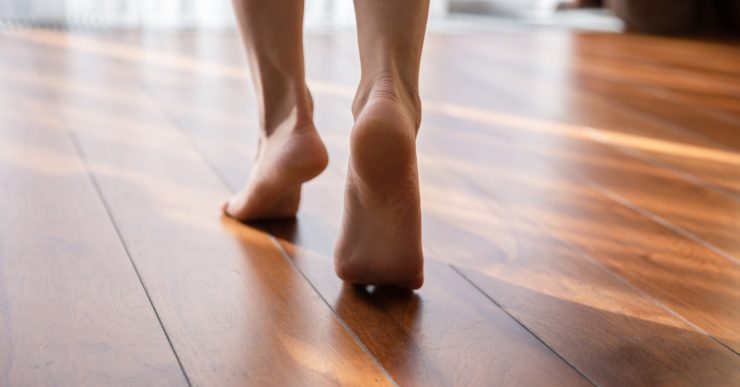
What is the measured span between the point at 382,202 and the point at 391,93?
11 centimetres

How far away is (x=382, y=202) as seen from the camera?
37.4 inches

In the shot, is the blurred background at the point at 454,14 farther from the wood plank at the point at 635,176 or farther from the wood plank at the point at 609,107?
the wood plank at the point at 635,176

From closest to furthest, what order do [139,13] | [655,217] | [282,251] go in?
[282,251], [655,217], [139,13]

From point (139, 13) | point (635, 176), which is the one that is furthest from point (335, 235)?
point (139, 13)

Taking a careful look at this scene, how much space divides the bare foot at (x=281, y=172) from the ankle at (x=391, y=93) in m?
0.17

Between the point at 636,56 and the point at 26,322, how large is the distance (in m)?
2.32

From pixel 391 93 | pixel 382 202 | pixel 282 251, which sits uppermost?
pixel 391 93

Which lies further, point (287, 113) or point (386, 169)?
point (287, 113)

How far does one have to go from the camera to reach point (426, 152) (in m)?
1.64

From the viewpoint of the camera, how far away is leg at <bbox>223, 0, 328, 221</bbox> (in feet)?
3.73

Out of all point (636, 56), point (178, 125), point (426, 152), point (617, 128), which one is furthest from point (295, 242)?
point (636, 56)

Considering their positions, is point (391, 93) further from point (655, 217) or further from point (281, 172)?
point (655, 217)

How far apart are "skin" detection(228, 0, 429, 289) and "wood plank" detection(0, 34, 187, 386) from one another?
0.23m

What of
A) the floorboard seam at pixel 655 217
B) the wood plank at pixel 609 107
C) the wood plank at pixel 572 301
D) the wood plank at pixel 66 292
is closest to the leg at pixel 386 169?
the wood plank at pixel 572 301
